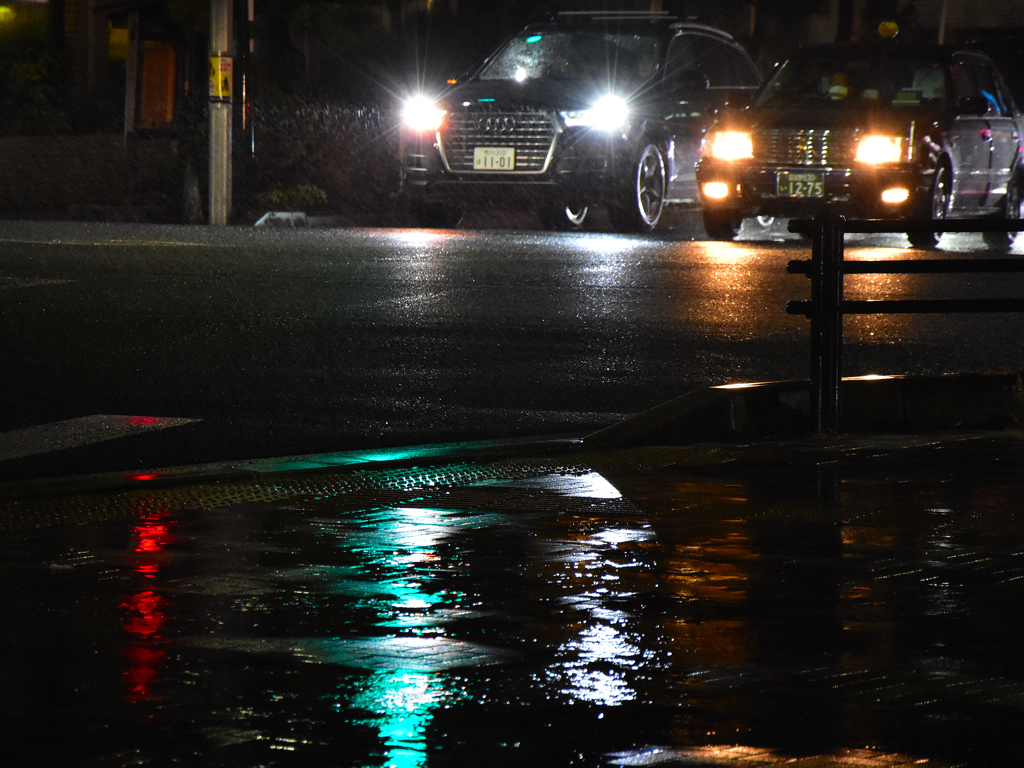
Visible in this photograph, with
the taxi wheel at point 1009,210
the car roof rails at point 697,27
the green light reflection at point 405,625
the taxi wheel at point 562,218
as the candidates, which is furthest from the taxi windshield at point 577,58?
the green light reflection at point 405,625

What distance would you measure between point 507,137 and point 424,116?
999mm

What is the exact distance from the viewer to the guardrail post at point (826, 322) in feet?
26.8

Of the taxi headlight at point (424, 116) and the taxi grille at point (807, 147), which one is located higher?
the taxi headlight at point (424, 116)

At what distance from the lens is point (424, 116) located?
21.7 meters

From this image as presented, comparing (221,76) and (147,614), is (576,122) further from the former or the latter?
(147,614)

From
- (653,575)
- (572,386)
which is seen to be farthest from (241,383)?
(653,575)

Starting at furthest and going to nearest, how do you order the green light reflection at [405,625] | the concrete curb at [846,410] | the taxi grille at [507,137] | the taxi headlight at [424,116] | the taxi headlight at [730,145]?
the taxi headlight at [424,116], the taxi grille at [507,137], the taxi headlight at [730,145], the concrete curb at [846,410], the green light reflection at [405,625]

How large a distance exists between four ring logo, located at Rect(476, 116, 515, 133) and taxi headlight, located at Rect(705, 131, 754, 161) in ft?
7.71

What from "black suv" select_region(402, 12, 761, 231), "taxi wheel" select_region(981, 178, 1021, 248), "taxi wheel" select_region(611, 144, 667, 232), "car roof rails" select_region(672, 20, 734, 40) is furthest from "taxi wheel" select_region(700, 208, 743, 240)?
"car roof rails" select_region(672, 20, 734, 40)

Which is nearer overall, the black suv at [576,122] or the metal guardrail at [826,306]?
the metal guardrail at [826,306]

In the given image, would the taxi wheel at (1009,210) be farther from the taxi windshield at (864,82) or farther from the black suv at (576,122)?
the black suv at (576,122)

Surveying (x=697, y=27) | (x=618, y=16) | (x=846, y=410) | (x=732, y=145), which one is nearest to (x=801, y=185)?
(x=732, y=145)

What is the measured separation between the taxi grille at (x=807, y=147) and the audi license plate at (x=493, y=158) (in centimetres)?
296

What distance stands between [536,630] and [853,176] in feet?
48.7
